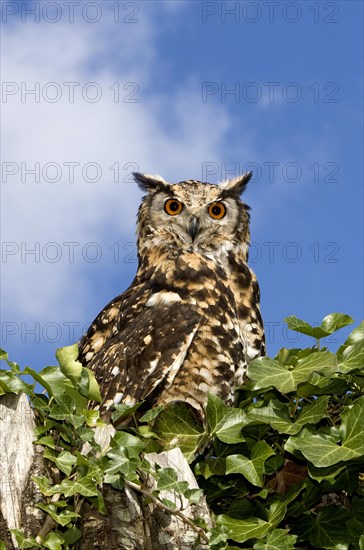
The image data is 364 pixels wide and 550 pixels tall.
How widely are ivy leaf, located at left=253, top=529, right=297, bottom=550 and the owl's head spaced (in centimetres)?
266

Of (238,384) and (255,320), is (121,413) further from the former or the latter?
(255,320)

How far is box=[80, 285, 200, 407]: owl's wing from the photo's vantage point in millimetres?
5023

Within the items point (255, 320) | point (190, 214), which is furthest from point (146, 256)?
point (255, 320)

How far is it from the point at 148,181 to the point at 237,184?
74cm

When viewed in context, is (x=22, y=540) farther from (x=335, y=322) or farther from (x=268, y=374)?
(x=335, y=322)

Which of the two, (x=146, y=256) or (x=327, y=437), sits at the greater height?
(x=146, y=256)

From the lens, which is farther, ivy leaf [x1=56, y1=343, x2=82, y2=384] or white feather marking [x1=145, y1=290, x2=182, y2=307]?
white feather marking [x1=145, y1=290, x2=182, y2=307]

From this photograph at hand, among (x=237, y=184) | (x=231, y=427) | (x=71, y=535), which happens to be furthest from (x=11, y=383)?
(x=237, y=184)

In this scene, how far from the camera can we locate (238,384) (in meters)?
5.12

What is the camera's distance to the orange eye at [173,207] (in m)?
6.47

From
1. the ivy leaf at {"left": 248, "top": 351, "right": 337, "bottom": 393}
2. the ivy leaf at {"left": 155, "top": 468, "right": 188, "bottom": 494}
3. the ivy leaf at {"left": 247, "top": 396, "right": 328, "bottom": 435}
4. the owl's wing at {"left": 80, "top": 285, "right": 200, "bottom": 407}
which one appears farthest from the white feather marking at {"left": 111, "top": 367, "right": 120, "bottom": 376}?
the ivy leaf at {"left": 155, "top": 468, "right": 188, "bottom": 494}

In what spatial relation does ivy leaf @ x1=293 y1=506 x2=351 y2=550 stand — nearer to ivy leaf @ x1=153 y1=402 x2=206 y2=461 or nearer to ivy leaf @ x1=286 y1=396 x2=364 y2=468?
ivy leaf @ x1=286 y1=396 x2=364 y2=468

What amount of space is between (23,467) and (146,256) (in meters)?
2.77

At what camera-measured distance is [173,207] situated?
21.4 ft
